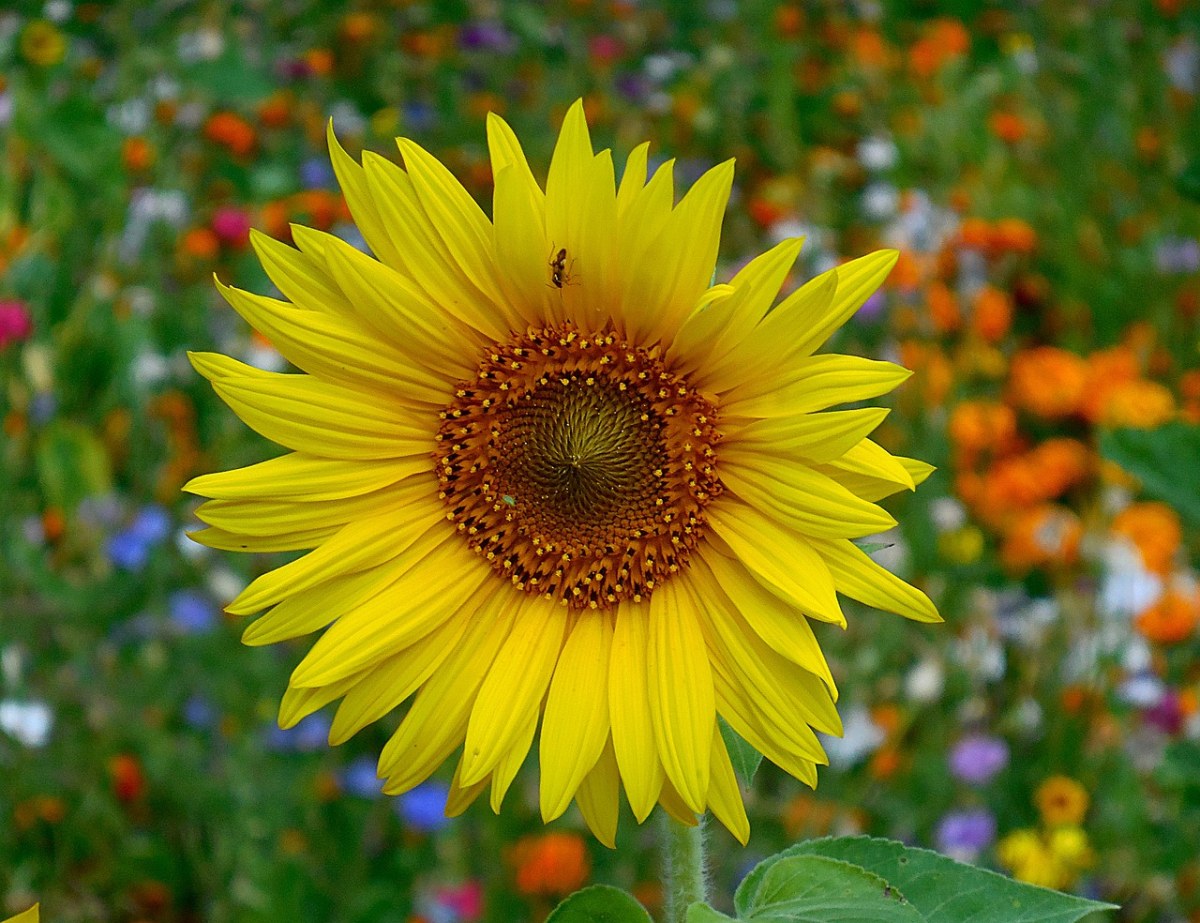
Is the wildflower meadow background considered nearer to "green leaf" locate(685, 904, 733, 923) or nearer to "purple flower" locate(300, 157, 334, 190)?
"purple flower" locate(300, 157, 334, 190)

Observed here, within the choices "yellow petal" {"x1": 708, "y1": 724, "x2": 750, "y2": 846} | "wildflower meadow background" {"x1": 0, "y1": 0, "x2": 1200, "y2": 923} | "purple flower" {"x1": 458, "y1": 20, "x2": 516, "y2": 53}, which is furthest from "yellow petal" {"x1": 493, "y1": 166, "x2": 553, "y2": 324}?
"purple flower" {"x1": 458, "y1": 20, "x2": 516, "y2": 53}

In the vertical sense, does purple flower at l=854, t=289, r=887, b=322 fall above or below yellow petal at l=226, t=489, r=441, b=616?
above

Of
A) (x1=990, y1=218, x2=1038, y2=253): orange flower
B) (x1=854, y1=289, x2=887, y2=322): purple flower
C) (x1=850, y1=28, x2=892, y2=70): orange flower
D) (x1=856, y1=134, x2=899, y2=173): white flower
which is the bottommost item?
(x1=854, y1=289, x2=887, y2=322): purple flower

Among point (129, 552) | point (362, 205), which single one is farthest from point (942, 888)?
point (129, 552)

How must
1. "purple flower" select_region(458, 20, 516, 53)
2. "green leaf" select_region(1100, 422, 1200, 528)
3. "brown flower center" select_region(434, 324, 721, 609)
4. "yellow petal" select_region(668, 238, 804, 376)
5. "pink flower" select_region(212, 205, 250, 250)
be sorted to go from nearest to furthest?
"yellow petal" select_region(668, 238, 804, 376) < "brown flower center" select_region(434, 324, 721, 609) < "green leaf" select_region(1100, 422, 1200, 528) < "pink flower" select_region(212, 205, 250, 250) < "purple flower" select_region(458, 20, 516, 53)

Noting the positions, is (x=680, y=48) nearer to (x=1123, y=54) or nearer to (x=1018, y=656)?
(x=1123, y=54)

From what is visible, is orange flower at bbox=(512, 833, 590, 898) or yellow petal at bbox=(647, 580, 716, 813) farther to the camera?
orange flower at bbox=(512, 833, 590, 898)

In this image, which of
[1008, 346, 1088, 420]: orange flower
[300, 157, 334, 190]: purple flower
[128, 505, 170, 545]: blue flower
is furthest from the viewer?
[300, 157, 334, 190]: purple flower
